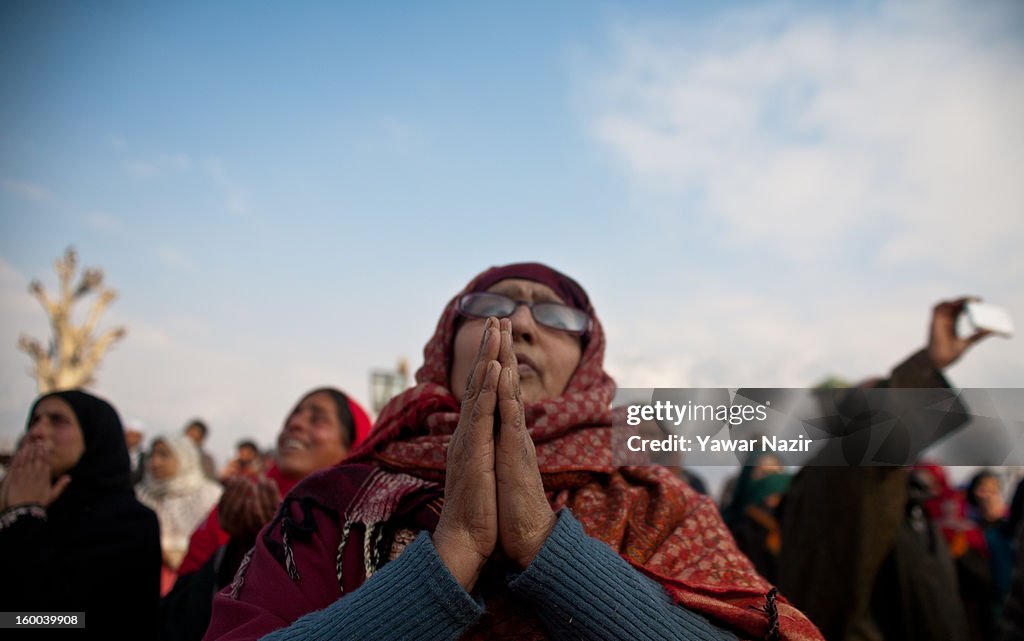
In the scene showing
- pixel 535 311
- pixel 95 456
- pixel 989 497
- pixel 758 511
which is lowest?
pixel 758 511

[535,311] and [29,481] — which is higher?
[535,311]

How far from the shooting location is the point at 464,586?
140 centimetres

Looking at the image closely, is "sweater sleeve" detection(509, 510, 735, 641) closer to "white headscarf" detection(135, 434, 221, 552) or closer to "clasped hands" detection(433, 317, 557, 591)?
"clasped hands" detection(433, 317, 557, 591)

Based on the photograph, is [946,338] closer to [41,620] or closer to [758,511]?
[758,511]

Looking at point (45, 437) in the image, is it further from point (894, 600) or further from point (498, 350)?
point (894, 600)

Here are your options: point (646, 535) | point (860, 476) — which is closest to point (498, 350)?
point (646, 535)

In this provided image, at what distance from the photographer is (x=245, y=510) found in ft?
9.64

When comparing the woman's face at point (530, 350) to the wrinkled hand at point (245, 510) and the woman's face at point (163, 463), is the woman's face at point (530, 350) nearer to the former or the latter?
the wrinkled hand at point (245, 510)

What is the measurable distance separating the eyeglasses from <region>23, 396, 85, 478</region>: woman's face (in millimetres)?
2422

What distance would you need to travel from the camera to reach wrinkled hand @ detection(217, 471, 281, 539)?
2924 millimetres

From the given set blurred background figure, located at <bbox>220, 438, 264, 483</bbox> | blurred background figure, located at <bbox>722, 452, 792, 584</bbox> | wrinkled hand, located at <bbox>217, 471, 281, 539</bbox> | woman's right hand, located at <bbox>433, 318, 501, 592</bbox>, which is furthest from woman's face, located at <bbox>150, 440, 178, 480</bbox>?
→ woman's right hand, located at <bbox>433, 318, 501, 592</bbox>

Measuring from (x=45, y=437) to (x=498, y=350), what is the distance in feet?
9.74

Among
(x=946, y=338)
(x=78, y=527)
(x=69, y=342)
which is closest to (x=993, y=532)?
(x=946, y=338)

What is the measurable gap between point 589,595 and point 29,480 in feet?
9.40
